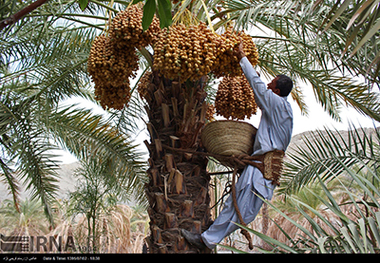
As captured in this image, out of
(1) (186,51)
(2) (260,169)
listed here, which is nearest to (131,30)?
(1) (186,51)

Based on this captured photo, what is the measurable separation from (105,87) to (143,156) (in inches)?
73.1

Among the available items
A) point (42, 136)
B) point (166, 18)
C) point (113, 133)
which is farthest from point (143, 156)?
point (166, 18)

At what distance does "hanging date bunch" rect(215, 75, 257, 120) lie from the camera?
3.46m

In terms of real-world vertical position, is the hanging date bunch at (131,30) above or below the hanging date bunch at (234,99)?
above

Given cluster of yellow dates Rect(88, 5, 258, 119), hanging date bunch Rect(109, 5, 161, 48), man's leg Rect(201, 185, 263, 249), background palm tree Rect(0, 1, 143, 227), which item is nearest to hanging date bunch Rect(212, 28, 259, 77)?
cluster of yellow dates Rect(88, 5, 258, 119)

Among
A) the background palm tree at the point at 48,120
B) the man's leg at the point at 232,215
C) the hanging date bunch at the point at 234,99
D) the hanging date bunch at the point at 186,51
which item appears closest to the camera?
the hanging date bunch at the point at 186,51

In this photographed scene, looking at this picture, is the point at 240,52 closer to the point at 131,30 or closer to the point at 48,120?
the point at 131,30

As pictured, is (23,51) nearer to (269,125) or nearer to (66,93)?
(66,93)

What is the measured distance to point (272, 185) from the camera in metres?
2.97

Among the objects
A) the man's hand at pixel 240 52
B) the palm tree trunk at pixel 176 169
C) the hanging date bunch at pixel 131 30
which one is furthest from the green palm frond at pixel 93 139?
the man's hand at pixel 240 52

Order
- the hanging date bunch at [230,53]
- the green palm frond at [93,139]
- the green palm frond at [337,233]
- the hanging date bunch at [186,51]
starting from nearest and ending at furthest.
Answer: the green palm frond at [337,233]
the hanging date bunch at [186,51]
the hanging date bunch at [230,53]
the green palm frond at [93,139]

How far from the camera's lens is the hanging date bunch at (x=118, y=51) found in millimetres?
2672

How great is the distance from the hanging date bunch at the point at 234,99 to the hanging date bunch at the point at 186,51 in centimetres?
90

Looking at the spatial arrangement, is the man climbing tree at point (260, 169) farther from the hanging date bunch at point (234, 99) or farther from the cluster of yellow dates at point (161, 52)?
the hanging date bunch at point (234, 99)
